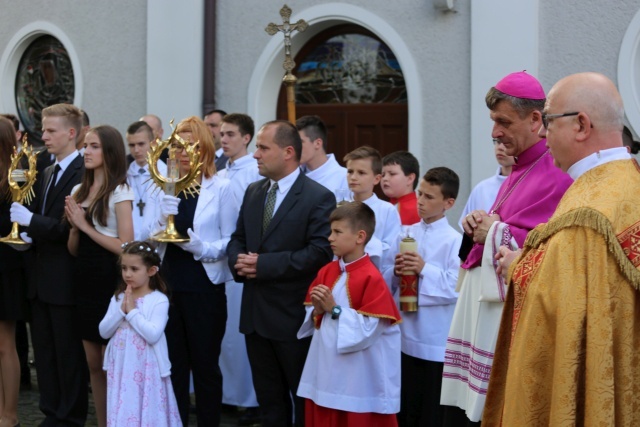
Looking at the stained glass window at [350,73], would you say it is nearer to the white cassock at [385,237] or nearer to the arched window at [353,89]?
the arched window at [353,89]

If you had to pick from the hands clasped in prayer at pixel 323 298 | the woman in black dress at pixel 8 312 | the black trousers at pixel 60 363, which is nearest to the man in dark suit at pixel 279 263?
the hands clasped in prayer at pixel 323 298

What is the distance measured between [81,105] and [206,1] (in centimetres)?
243

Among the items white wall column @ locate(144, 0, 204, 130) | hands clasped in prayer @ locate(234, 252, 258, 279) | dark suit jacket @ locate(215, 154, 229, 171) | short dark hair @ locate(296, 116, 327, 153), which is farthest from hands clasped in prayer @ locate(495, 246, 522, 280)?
white wall column @ locate(144, 0, 204, 130)

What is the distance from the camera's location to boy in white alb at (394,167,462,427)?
5824 mm

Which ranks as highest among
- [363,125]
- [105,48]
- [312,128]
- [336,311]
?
[105,48]

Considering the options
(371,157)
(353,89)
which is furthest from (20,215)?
(353,89)

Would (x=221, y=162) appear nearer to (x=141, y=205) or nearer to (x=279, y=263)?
(x=141, y=205)

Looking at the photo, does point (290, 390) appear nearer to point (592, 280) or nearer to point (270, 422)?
point (270, 422)

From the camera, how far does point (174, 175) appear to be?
19.5 ft

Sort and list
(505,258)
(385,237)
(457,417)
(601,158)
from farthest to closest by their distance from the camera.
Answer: (385,237)
(457,417)
(505,258)
(601,158)

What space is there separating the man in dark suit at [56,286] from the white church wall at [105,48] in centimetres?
489

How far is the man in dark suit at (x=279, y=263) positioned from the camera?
18.6ft

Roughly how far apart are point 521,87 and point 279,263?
6.48 ft

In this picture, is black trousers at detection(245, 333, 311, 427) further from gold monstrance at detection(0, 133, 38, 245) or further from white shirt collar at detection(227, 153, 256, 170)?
white shirt collar at detection(227, 153, 256, 170)
